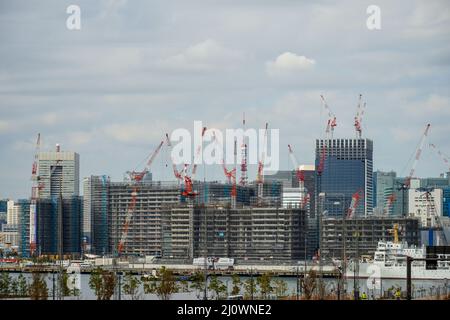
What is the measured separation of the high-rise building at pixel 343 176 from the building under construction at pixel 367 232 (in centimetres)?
490

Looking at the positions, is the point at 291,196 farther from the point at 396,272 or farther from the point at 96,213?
the point at 396,272

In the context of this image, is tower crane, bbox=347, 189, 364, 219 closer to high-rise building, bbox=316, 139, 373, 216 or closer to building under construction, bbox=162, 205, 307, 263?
high-rise building, bbox=316, 139, 373, 216

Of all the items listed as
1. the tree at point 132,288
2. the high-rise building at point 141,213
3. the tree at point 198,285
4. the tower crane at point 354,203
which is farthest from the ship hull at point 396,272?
the high-rise building at point 141,213

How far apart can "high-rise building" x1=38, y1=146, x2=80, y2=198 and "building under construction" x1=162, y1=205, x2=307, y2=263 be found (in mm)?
7078

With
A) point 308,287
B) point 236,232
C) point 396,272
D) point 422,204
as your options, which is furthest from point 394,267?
point 308,287

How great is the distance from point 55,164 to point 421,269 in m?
19.1

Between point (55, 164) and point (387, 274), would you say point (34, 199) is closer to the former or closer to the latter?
point (55, 164)

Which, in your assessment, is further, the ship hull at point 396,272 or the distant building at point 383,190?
the distant building at point 383,190

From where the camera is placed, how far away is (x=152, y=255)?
75062 millimetres

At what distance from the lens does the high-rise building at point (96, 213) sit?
78.9 m

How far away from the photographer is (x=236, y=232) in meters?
74.4

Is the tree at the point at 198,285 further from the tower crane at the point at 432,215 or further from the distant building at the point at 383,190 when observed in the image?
the distant building at the point at 383,190

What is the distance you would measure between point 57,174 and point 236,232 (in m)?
17.9
